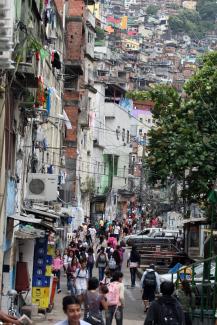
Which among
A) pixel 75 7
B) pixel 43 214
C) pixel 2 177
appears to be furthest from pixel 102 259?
pixel 75 7

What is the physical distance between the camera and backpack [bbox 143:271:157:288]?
84.6 feet

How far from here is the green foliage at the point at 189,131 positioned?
1443 inches

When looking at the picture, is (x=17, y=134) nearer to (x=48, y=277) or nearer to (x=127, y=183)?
(x=48, y=277)

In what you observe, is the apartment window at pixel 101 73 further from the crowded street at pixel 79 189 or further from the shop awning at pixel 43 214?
the shop awning at pixel 43 214

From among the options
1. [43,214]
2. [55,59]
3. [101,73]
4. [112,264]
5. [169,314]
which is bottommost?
[169,314]

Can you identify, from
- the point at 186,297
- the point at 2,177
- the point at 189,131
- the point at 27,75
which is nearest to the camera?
the point at 186,297

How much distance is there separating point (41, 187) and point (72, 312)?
18.8m

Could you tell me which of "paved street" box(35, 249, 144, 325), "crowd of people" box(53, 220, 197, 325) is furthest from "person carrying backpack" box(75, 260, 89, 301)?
"paved street" box(35, 249, 144, 325)

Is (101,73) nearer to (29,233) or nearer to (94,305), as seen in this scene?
(29,233)

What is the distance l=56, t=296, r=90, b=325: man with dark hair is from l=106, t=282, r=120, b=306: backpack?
10.1 metres

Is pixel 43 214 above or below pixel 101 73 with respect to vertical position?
below

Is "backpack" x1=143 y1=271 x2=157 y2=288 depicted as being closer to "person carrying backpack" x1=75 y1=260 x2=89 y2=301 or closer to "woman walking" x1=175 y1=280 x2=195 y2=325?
"person carrying backpack" x1=75 y1=260 x2=89 y2=301

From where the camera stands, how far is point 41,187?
2956 cm

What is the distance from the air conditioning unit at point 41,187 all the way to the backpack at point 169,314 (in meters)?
15.8
